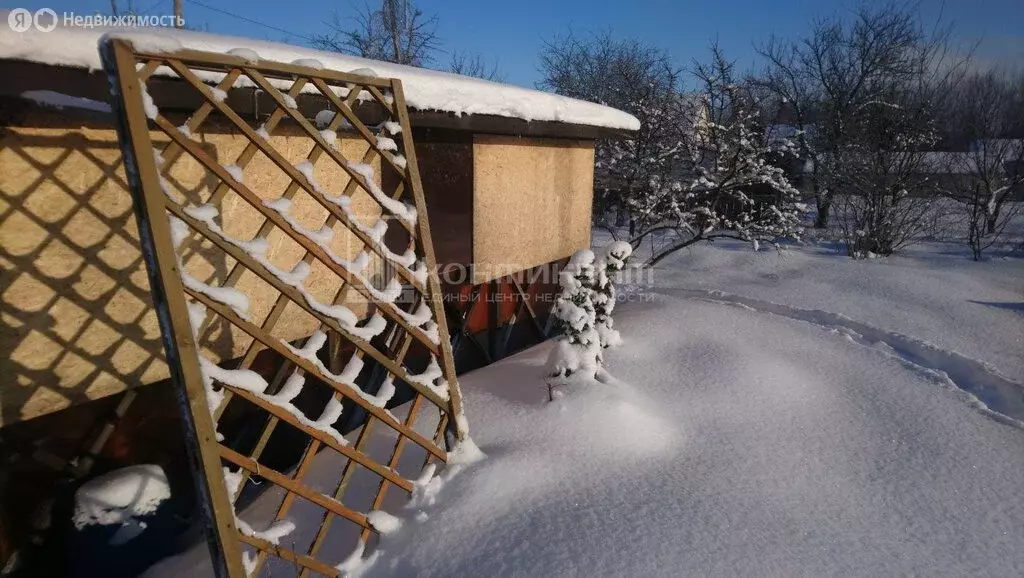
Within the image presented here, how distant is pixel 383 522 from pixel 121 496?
1.48 m

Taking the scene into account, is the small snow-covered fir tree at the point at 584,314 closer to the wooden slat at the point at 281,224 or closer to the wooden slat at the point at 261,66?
the wooden slat at the point at 281,224

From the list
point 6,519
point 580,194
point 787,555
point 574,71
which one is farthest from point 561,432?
point 574,71

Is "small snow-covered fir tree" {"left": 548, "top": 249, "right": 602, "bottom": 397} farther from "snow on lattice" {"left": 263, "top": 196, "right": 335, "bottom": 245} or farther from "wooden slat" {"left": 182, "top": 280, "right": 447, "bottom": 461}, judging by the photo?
"snow on lattice" {"left": 263, "top": 196, "right": 335, "bottom": 245}

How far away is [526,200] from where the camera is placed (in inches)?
188

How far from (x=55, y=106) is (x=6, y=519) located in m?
1.96

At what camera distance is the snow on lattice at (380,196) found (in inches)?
93.7

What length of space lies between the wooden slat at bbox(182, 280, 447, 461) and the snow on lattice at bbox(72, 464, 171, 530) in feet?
4.16

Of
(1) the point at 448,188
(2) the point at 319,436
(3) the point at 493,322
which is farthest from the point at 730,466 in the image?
(1) the point at 448,188

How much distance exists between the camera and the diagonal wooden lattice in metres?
1.76

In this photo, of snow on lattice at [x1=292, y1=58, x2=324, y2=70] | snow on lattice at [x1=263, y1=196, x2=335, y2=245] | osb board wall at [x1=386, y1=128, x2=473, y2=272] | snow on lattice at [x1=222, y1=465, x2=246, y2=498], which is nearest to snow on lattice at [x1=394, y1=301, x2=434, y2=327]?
snow on lattice at [x1=263, y1=196, x2=335, y2=245]

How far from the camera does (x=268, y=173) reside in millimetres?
2971

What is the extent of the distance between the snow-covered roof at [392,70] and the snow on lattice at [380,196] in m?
0.55

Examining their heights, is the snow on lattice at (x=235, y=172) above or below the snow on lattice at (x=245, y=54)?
below

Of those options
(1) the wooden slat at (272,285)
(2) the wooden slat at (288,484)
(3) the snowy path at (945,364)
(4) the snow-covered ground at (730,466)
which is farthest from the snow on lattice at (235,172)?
(3) the snowy path at (945,364)
